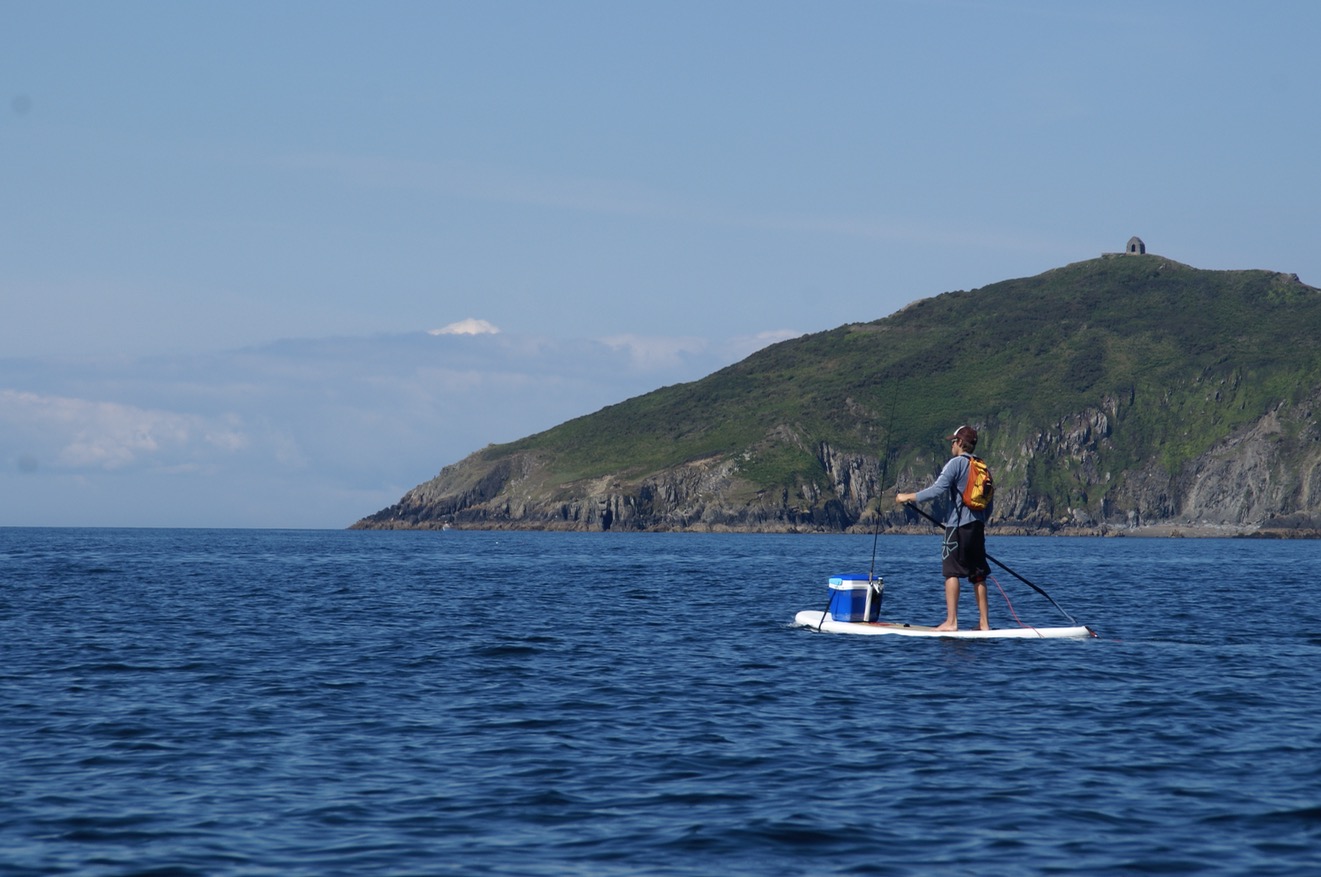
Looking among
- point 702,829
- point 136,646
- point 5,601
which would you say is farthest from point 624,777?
point 5,601

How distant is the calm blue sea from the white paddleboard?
1.27 feet

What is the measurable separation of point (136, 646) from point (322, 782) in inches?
605

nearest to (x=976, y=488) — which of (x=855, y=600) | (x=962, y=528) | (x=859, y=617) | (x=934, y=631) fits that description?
(x=962, y=528)

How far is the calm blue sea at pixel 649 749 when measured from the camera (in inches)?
470

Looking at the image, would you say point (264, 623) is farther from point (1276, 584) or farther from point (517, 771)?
point (1276, 584)

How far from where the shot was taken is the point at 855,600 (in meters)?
30.2

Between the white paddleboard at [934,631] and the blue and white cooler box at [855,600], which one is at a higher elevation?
the blue and white cooler box at [855,600]

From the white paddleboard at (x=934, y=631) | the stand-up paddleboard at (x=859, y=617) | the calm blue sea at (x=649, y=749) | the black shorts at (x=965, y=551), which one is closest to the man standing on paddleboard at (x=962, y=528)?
the black shorts at (x=965, y=551)

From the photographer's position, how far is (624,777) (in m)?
14.9

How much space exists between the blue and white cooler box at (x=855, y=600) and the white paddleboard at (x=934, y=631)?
0.59 feet

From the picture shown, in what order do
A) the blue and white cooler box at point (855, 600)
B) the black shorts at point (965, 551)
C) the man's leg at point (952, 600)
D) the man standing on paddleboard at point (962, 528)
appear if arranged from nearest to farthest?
1. the man standing on paddleboard at point (962, 528)
2. the black shorts at point (965, 551)
3. the man's leg at point (952, 600)
4. the blue and white cooler box at point (855, 600)

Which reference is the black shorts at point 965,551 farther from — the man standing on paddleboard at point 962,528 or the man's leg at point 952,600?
the man's leg at point 952,600

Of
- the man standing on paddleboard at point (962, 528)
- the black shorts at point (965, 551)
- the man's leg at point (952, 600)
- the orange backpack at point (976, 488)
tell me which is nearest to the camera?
the orange backpack at point (976, 488)

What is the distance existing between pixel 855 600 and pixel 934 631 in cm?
264
